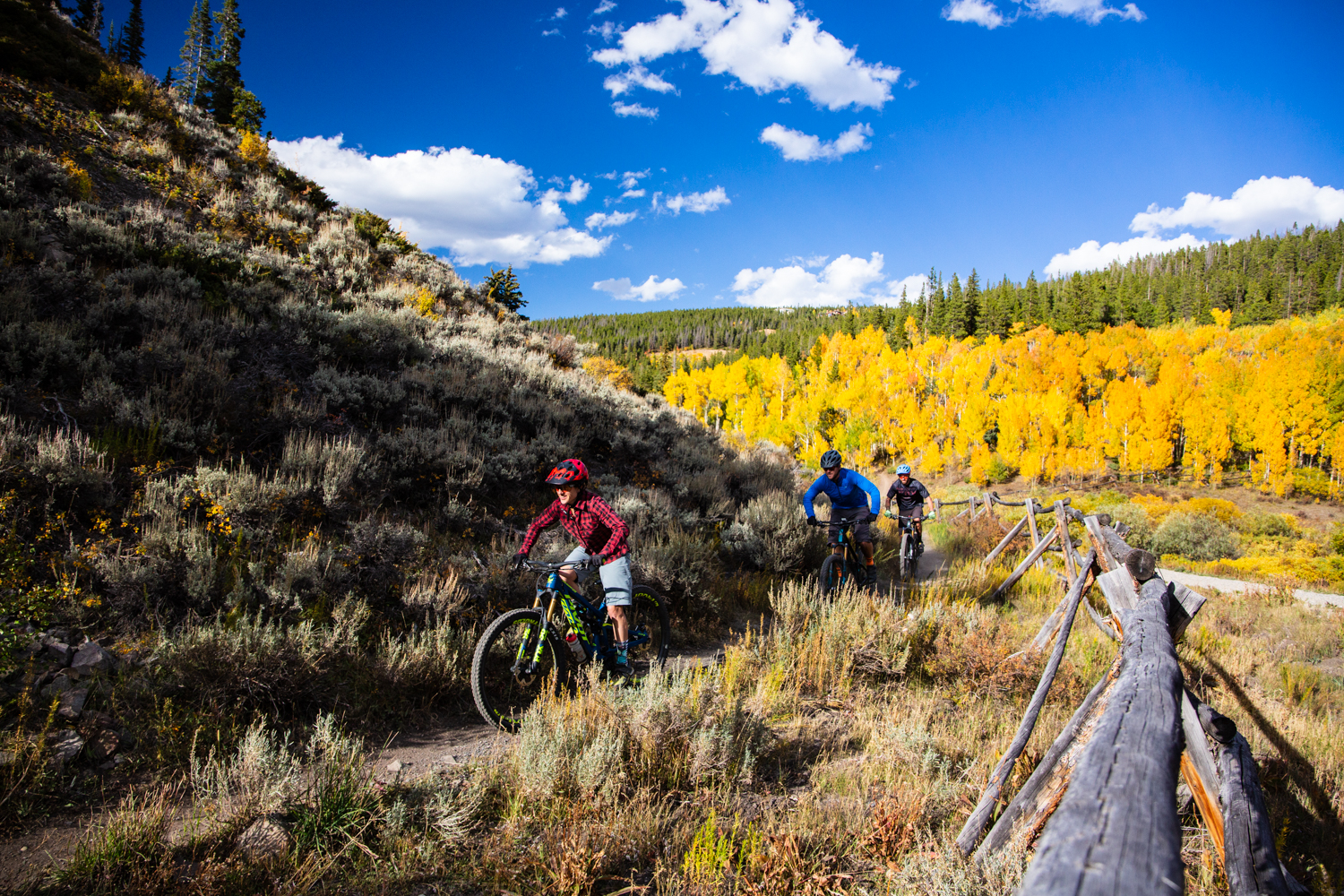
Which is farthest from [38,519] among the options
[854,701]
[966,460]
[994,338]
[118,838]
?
[994,338]

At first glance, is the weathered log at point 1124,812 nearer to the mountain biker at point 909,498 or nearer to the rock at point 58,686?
the rock at point 58,686

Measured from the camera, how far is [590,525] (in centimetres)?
469

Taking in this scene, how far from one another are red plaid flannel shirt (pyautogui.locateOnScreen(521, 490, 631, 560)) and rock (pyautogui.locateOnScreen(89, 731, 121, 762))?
2.50m

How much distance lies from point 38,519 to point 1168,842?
6.87m

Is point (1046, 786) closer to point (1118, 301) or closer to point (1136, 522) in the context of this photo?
point (1136, 522)

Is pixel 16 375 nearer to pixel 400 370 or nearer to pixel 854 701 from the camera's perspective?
pixel 400 370

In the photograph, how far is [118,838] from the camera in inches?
92.4

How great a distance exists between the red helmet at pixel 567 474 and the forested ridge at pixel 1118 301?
79037mm

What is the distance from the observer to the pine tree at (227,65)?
1146 inches

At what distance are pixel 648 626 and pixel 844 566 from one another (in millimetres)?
2711

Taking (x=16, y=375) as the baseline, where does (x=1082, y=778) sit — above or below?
below

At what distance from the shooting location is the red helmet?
4379 millimetres

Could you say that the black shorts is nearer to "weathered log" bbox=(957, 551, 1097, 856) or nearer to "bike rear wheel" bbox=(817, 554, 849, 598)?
"bike rear wheel" bbox=(817, 554, 849, 598)

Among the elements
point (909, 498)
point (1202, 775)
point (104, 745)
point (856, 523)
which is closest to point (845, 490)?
point (856, 523)
